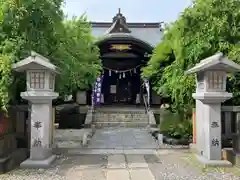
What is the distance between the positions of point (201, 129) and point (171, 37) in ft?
15.5

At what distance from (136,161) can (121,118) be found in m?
10.6

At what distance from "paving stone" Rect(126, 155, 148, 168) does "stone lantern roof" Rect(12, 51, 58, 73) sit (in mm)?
3199

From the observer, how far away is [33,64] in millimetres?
7285

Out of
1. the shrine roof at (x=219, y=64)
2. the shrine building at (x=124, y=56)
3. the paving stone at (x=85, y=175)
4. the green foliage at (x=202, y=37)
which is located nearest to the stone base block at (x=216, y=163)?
the shrine roof at (x=219, y=64)

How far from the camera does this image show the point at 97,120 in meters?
18.1

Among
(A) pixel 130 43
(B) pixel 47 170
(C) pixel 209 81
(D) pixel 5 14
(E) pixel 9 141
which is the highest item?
(A) pixel 130 43

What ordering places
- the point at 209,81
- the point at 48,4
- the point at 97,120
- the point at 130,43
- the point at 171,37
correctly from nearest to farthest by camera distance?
1. the point at 209,81
2. the point at 48,4
3. the point at 171,37
4. the point at 97,120
5. the point at 130,43

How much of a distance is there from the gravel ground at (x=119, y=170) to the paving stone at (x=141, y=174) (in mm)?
68

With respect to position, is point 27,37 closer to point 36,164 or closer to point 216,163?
point 36,164

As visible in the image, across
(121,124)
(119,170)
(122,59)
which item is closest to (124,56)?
(122,59)

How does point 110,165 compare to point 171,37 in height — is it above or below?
below

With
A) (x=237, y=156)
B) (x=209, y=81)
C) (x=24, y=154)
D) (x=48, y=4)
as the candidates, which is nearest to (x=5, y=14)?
(x=48, y=4)

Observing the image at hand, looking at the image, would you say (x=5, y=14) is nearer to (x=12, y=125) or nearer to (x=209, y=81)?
(x=12, y=125)

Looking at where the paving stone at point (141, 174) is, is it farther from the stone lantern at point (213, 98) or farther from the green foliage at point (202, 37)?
the green foliage at point (202, 37)
